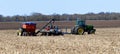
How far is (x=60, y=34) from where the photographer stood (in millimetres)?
32938

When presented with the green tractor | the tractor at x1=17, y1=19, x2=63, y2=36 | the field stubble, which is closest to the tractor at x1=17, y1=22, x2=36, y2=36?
the tractor at x1=17, y1=19, x2=63, y2=36

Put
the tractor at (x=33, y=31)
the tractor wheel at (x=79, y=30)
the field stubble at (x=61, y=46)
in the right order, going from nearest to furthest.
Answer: the field stubble at (x=61, y=46) → the tractor at (x=33, y=31) → the tractor wheel at (x=79, y=30)

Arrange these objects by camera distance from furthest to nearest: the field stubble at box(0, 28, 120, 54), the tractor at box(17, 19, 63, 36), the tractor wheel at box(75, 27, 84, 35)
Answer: the tractor wheel at box(75, 27, 84, 35) < the tractor at box(17, 19, 63, 36) < the field stubble at box(0, 28, 120, 54)

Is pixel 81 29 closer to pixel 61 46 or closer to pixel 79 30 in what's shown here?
pixel 79 30

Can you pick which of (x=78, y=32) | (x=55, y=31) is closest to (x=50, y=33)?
(x=55, y=31)

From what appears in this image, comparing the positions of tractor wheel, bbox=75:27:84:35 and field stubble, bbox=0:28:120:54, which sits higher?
field stubble, bbox=0:28:120:54

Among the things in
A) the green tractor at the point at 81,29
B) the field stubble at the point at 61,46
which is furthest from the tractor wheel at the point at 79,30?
the field stubble at the point at 61,46

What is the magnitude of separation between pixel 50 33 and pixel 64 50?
14.0m

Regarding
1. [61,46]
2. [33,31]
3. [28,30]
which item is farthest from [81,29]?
[61,46]

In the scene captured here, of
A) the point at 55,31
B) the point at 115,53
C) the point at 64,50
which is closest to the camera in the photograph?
the point at 115,53

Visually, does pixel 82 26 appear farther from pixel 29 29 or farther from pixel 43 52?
pixel 43 52

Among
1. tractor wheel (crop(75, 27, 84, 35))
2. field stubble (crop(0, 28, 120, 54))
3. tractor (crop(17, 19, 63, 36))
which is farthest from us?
tractor wheel (crop(75, 27, 84, 35))

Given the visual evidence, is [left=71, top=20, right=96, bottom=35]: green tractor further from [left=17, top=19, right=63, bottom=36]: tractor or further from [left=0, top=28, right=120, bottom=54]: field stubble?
[left=0, top=28, right=120, bottom=54]: field stubble

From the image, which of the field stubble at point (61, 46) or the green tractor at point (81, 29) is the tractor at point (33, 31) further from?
the field stubble at point (61, 46)
